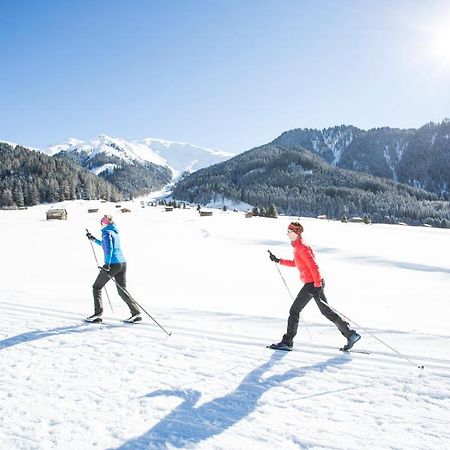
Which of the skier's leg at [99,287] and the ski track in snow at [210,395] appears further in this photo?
the skier's leg at [99,287]

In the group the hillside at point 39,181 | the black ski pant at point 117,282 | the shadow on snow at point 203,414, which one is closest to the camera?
the shadow on snow at point 203,414

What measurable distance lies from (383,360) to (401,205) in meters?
187

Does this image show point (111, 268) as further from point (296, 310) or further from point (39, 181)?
point (39, 181)

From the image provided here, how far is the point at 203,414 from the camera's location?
489 centimetres

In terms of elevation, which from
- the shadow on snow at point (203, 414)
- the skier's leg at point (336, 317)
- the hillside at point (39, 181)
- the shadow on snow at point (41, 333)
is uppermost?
the hillside at point (39, 181)

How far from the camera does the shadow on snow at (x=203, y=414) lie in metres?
4.38

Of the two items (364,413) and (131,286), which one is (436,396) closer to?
(364,413)

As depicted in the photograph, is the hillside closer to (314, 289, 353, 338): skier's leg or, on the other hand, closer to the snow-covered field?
the snow-covered field

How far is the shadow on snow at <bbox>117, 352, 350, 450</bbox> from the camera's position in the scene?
438 centimetres

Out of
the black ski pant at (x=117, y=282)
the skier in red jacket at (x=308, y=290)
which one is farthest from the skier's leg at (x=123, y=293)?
the skier in red jacket at (x=308, y=290)

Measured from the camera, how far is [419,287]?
1505cm

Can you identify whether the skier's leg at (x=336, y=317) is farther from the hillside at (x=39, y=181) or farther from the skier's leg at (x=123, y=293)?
the hillside at (x=39, y=181)

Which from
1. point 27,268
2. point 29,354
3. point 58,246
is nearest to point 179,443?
point 29,354

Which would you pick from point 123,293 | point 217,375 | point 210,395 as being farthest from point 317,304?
point 123,293
